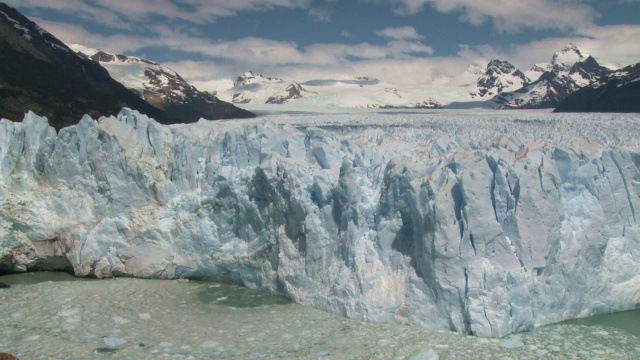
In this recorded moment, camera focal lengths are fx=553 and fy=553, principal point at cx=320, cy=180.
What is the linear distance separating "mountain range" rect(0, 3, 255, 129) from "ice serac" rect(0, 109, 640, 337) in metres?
31.6

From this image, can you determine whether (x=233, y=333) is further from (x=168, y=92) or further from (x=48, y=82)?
(x=168, y=92)

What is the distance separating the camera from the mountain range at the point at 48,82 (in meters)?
48.1

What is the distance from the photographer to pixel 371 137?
1153 centimetres

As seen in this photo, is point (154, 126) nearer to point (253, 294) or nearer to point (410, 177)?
point (253, 294)

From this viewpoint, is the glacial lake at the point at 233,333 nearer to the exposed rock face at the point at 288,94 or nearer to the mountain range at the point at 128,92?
the mountain range at the point at 128,92

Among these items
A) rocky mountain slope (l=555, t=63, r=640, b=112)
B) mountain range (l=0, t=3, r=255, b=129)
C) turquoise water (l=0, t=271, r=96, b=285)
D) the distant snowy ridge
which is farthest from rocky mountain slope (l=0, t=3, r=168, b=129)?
rocky mountain slope (l=555, t=63, r=640, b=112)

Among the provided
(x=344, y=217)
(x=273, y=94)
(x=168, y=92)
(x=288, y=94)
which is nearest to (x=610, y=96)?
(x=344, y=217)

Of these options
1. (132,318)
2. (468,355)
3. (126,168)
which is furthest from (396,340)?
(126,168)

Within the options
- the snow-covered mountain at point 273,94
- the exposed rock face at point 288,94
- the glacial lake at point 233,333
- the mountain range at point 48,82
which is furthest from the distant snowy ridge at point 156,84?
the glacial lake at point 233,333

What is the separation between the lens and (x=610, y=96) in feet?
152

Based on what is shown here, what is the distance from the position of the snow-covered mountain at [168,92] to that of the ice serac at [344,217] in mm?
70292

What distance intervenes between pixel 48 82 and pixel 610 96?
51792mm

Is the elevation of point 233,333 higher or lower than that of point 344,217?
lower

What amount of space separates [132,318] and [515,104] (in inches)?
4168
